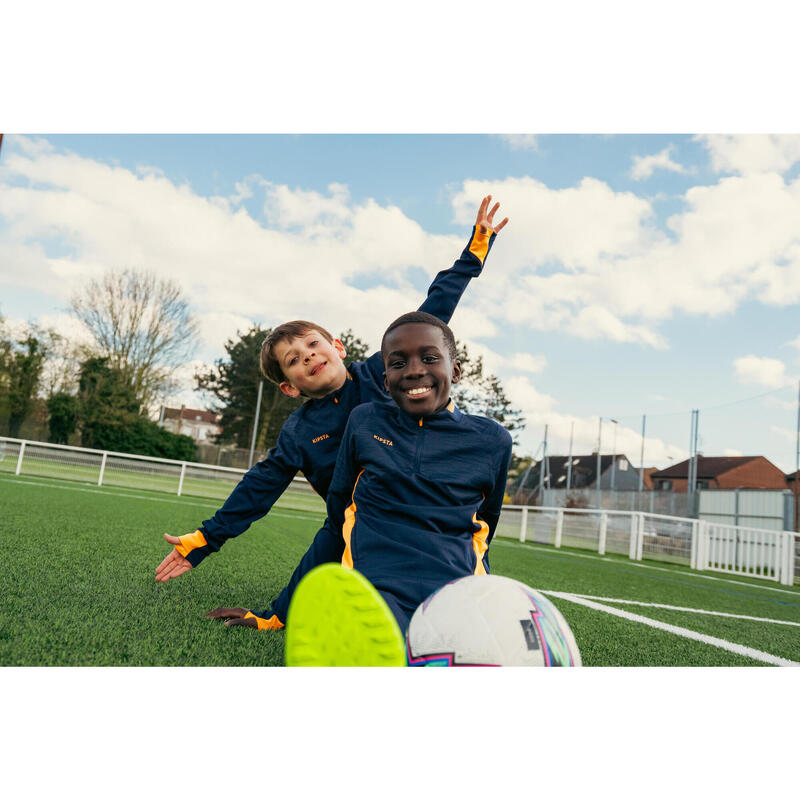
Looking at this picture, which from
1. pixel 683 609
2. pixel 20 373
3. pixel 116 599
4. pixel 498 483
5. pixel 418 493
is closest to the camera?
pixel 418 493

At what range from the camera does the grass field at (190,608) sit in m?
1.95

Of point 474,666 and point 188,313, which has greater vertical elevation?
point 188,313

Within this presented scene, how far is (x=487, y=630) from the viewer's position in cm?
150

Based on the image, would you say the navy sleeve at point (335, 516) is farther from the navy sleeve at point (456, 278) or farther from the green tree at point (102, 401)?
the green tree at point (102, 401)

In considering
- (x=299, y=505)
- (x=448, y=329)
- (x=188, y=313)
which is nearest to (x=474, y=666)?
(x=448, y=329)

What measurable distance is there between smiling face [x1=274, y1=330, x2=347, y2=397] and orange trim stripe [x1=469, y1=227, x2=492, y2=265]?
790mm

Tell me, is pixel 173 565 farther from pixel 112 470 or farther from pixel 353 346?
pixel 353 346

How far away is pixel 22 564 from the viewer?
3.19 meters

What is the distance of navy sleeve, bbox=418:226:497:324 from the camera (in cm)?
267

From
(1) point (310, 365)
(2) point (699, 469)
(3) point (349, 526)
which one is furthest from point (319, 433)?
(2) point (699, 469)

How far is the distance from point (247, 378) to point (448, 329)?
3295 centimetres

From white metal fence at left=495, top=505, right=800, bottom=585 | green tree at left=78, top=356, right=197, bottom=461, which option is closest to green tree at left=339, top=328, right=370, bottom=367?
green tree at left=78, top=356, right=197, bottom=461

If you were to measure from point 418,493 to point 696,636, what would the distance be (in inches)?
96.0

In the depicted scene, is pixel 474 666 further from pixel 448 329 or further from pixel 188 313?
pixel 188 313
